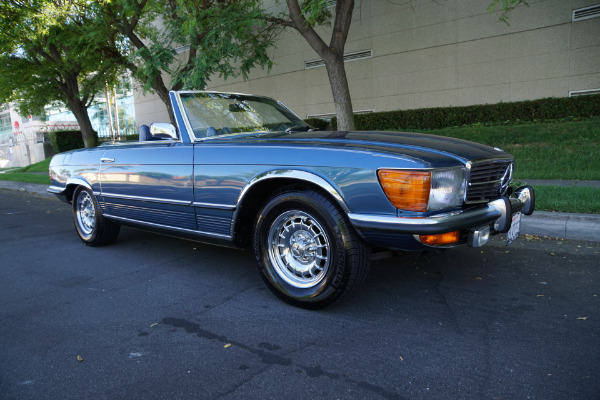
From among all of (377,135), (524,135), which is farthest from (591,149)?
(377,135)

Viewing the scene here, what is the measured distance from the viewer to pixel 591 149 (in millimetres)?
8578

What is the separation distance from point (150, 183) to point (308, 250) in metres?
1.83

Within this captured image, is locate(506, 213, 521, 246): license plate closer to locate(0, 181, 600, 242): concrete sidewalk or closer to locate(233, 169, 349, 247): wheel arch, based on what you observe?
locate(233, 169, 349, 247): wheel arch

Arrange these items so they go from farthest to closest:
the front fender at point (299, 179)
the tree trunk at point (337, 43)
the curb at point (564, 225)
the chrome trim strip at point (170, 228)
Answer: the tree trunk at point (337, 43)
the curb at point (564, 225)
the chrome trim strip at point (170, 228)
the front fender at point (299, 179)

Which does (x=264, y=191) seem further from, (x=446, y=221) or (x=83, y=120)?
(x=83, y=120)

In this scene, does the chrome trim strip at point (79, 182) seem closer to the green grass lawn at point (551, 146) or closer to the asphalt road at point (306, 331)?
the asphalt road at point (306, 331)

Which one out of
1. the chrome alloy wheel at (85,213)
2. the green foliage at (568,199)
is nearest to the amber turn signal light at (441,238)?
the green foliage at (568,199)

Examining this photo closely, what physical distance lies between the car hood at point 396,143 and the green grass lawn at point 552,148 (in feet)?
11.0

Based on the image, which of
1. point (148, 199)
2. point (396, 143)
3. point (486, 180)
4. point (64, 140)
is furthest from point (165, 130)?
point (64, 140)

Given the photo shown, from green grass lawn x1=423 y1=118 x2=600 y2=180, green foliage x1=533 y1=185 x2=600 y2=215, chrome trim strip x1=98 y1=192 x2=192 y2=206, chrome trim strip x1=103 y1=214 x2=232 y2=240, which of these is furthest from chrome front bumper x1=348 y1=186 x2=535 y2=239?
green grass lawn x1=423 y1=118 x2=600 y2=180

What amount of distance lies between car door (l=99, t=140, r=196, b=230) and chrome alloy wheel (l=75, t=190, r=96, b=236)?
0.50m

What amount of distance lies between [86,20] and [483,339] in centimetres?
1349

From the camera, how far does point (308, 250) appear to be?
3250 mm

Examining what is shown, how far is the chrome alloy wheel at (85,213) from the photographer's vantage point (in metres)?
5.34
